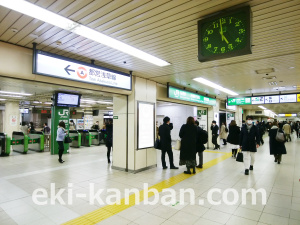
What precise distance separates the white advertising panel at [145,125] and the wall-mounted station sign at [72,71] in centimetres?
125

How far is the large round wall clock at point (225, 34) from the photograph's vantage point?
91.3 inches

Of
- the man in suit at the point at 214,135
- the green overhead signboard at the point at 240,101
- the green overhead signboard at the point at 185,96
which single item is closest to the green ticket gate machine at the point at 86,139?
the green overhead signboard at the point at 185,96

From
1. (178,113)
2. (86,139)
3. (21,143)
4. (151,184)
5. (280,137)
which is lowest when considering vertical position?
(151,184)

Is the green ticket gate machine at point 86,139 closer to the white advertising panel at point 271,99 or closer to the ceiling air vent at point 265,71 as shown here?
the ceiling air vent at point 265,71

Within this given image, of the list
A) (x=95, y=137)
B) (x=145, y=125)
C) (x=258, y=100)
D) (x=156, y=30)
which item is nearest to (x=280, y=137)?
(x=258, y=100)

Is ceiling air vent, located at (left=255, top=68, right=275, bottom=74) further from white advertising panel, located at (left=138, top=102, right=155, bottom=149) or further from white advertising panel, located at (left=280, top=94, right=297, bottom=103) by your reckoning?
white advertising panel, located at (left=280, top=94, right=297, bottom=103)

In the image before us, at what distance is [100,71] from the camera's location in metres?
4.50

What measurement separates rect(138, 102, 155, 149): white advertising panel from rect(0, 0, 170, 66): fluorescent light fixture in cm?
228

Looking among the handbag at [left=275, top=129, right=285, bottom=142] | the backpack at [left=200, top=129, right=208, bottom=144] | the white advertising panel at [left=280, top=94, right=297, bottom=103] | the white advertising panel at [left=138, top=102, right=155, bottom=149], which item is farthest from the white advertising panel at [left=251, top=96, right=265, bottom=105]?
the white advertising panel at [left=138, top=102, right=155, bottom=149]

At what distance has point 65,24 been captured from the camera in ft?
9.39

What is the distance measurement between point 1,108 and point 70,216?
17949mm

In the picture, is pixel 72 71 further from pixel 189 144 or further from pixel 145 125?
pixel 189 144

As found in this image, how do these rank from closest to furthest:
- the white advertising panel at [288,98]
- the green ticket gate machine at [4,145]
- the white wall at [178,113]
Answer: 1. the white advertising panel at [288,98]
2. the green ticket gate machine at [4,145]
3. the white wall at [178,113]

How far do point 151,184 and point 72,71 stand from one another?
3059mm
